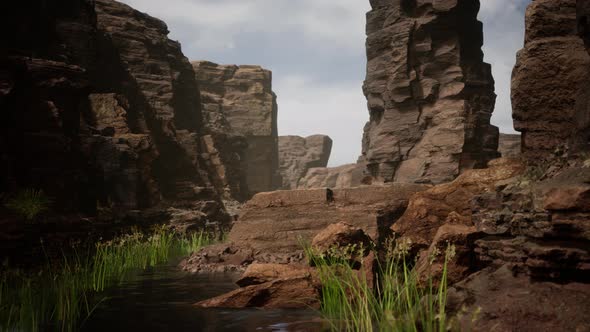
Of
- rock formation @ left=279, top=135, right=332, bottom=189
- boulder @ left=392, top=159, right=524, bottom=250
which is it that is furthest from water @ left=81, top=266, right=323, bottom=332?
rock formation @ left=279, top=135, right=332, bottom=189

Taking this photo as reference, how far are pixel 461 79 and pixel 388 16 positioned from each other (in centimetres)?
635

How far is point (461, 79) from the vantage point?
2464cm

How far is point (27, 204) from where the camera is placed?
1174 centimetres

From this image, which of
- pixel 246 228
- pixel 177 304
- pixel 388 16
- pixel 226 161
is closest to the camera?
pixel 177 304

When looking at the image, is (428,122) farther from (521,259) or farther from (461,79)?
(521,259)

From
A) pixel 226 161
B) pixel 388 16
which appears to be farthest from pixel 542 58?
pixel 226 161

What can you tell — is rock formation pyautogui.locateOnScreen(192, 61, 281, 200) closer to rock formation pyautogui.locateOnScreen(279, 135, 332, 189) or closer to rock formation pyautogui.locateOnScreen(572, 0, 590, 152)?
rock formation pyautogui.locateOnScreen(279, 135, 332, 189)

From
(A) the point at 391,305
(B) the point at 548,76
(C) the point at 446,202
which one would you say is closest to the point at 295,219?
(C) the point at 446,202

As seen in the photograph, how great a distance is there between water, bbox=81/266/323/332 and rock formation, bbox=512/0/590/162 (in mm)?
5292

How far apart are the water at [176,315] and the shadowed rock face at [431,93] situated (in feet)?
60.1

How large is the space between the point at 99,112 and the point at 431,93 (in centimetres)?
1814

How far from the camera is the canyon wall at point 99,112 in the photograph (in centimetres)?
1395

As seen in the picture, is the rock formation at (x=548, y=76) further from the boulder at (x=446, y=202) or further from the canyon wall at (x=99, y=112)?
the canyon wall at (x=99, y=112)

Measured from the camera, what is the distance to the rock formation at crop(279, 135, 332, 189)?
6419 cm
